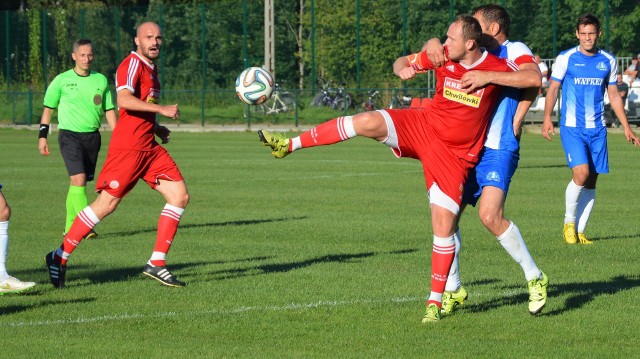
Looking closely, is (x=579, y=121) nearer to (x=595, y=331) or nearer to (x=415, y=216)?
(x=415, y=216)

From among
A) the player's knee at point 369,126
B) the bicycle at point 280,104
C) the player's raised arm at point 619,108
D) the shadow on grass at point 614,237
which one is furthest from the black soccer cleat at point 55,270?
the bicycle at point 280,104

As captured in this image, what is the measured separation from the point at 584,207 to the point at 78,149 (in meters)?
5.89

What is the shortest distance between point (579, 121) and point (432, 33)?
94.3ft

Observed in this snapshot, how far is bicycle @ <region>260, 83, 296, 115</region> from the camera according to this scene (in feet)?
138

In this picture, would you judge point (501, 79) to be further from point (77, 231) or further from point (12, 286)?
point (12, 286)

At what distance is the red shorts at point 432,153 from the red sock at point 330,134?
32 centimetres

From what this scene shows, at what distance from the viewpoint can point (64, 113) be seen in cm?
1428

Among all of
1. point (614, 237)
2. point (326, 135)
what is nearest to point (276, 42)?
point (614, 237)

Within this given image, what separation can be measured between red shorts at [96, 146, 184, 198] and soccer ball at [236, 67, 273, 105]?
3.08 ft

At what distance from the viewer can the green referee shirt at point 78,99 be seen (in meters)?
14.2

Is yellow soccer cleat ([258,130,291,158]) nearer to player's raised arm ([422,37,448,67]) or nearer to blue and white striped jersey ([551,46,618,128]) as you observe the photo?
player's raised arm ([422,37,448,67])

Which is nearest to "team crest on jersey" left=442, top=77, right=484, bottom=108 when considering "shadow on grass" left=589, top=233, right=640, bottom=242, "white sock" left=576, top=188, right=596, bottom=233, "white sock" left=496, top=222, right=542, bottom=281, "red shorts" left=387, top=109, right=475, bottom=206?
"red shorts" left=387, top=109, right=475, bottom=206

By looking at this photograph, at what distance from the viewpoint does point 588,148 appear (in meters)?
13.3

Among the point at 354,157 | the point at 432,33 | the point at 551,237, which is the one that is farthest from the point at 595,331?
the point at 432,33
